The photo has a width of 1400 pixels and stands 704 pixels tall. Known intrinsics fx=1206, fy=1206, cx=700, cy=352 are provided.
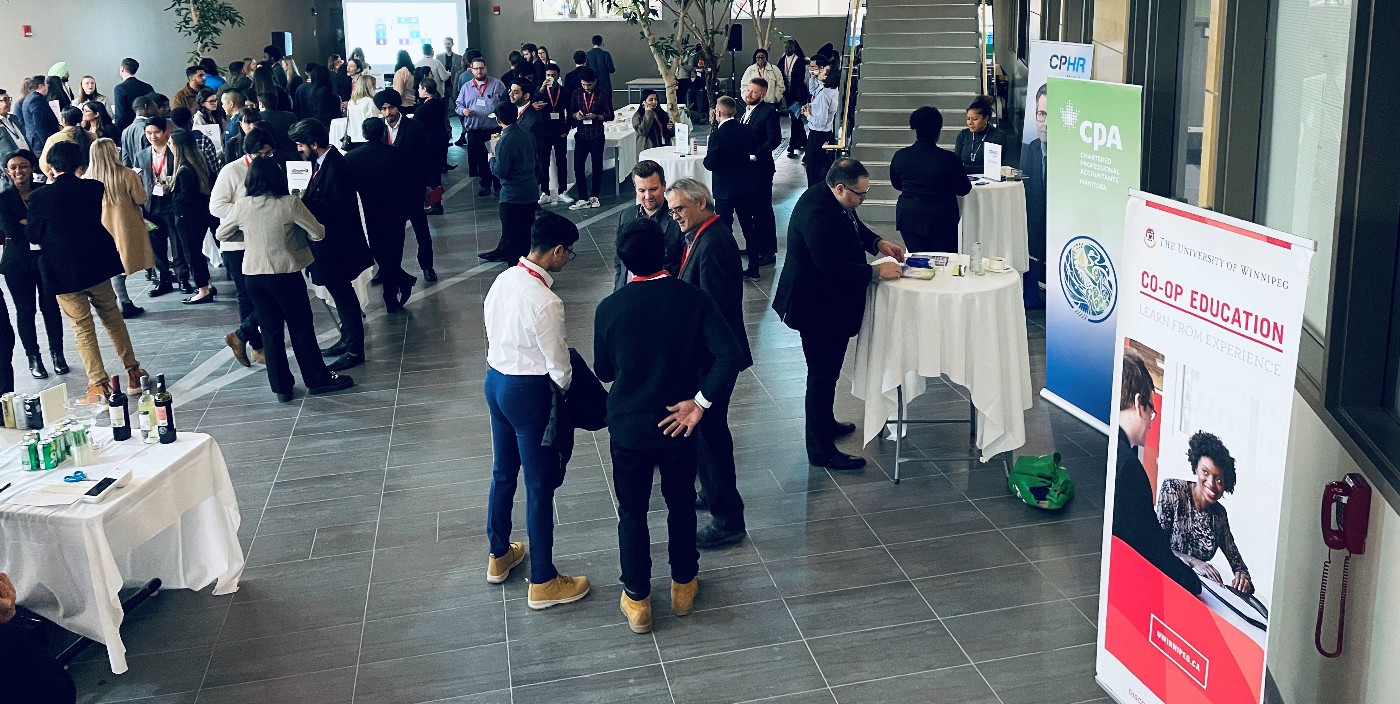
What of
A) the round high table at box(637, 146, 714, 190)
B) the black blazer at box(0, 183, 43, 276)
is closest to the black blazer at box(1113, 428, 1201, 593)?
the black blazer at box(0, 183, 43, 276)

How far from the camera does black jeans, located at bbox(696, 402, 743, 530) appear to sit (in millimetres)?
4793

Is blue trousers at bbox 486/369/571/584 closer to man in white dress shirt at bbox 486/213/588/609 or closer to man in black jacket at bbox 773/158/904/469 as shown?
man in white dress shirt at bbox 486/213/588/609

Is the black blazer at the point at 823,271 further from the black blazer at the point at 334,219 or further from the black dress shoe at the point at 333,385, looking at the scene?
the black blazer at the point at 334,219

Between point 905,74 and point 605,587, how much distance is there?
9890 mm

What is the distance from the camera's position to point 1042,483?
5086 mm

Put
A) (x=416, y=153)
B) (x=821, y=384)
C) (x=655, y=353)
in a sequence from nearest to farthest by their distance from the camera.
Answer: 1. (x=655, y=353)
2. (x=821, y=384)
3. (x=416, y=153)

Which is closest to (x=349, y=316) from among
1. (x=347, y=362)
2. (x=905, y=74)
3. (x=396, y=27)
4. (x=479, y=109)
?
(x=347, y=362)

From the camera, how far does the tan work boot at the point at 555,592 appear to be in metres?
4.40

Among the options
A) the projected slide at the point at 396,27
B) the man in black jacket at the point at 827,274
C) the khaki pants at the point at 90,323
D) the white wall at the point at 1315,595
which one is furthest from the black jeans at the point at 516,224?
the projected slide at the point at 396,27

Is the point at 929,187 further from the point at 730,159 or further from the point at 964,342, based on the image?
the point at 964,342

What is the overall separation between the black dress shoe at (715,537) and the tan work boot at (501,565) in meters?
0.73

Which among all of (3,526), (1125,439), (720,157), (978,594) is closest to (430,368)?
(720,157)

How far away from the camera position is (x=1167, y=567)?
10.7 ft

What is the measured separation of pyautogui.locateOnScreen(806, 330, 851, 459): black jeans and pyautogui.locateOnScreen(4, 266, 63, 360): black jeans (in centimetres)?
422
